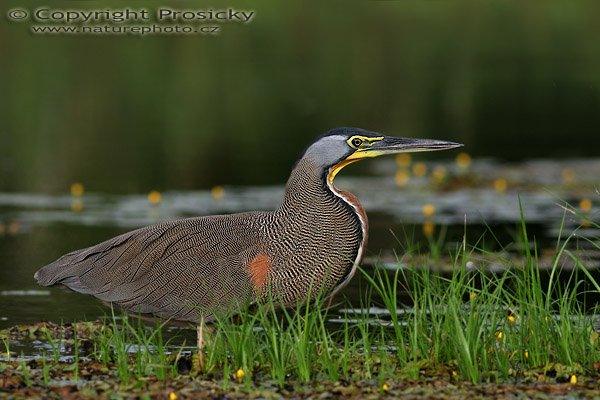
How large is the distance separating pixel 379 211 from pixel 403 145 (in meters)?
5.74

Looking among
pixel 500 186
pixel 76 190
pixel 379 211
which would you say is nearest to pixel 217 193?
pixel 76 190

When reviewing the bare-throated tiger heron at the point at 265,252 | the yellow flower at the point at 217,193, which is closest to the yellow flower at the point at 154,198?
the yellow flower at the point at 217,193

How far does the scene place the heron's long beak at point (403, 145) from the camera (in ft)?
24.5

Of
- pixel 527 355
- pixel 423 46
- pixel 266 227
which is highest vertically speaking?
pixel 423 46

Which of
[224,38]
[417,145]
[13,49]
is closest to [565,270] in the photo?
[417,145]

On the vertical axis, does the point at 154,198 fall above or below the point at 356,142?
below

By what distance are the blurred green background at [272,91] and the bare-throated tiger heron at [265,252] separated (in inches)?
282

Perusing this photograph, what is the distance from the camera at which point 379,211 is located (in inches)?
522

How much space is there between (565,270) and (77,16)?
58.8ft

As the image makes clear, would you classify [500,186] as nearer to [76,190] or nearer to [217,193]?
[217,193]

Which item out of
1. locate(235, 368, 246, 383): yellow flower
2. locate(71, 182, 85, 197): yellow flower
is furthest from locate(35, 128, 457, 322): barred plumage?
locate(71, 182, 85, 197): yellow flower

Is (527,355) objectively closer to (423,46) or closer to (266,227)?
(266,227)

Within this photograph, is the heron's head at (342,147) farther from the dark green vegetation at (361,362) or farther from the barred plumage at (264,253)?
the dark green vegetation at (361,362)

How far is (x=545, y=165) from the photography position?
53.0ft
